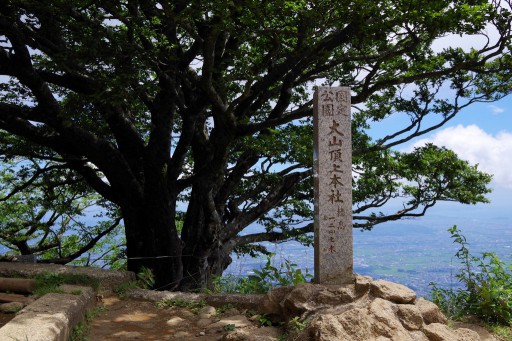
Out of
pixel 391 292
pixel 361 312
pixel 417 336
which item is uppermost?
pixel 391 292

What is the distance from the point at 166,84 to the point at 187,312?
496 cm

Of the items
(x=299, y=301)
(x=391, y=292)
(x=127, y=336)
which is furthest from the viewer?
(x=127, y=336)

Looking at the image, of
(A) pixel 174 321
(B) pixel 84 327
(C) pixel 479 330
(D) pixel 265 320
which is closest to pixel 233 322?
(D) pixel 265 320

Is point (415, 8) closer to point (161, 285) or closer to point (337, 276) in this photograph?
point (337, 276)

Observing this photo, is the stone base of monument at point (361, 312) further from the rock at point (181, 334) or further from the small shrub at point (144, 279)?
the small shrub at point (144, 279)

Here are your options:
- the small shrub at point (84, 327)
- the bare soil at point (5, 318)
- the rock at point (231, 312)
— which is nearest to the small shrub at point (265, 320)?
the rock at point (231, 312)

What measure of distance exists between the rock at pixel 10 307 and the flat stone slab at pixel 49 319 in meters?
0.73

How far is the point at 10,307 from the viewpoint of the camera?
6.47 m

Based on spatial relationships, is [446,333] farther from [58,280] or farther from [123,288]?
[58,280]

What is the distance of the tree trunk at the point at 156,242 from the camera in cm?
1064

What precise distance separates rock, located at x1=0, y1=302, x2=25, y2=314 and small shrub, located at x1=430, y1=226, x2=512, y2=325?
217 inches

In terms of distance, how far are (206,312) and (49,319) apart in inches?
93.6

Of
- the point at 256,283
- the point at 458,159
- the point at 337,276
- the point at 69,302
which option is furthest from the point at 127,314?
the point at 458,159

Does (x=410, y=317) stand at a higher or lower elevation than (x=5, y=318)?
higher
